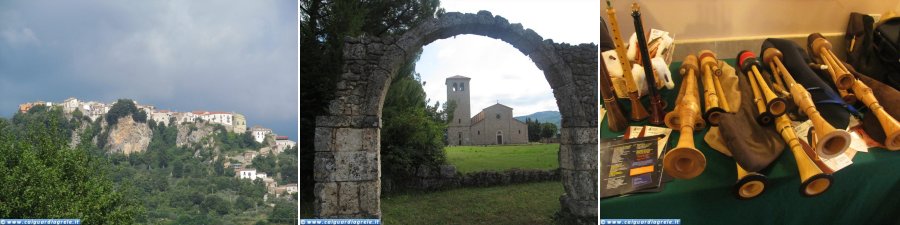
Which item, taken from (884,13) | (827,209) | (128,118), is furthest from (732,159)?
(128,118)

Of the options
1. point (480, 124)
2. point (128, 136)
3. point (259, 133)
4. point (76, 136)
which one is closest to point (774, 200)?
point (259, 133)

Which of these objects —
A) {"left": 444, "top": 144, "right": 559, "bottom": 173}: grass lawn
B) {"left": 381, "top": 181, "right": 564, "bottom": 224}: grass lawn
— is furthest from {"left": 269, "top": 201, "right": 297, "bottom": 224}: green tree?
{"left": 444, "top": 144, "right": 559, "bottom": 173}: grass lawn

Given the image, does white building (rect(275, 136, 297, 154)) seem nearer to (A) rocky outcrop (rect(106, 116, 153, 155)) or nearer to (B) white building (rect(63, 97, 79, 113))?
(A) rocky outcrop (rect(106, 116, 153, 155))

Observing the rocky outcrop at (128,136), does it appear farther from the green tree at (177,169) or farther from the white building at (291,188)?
the white building at (291,188)

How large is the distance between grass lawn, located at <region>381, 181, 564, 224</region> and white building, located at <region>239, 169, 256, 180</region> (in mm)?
2611

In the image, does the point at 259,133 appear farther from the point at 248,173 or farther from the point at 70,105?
the point at 70,105

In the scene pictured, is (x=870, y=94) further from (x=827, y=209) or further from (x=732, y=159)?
(x=732, y=159)

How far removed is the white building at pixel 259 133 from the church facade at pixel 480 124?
1071 centimetres

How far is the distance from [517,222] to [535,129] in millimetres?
11402

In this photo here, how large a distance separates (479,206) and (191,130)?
429 centimetres

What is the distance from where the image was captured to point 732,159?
73.8 inches

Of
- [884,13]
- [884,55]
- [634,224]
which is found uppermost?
[884,13]

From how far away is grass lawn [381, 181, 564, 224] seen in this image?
617cm

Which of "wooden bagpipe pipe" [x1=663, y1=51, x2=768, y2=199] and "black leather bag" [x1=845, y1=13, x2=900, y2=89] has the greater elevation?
"black leather bag" [x1=845, y1=13, x2=900, y2=89]
